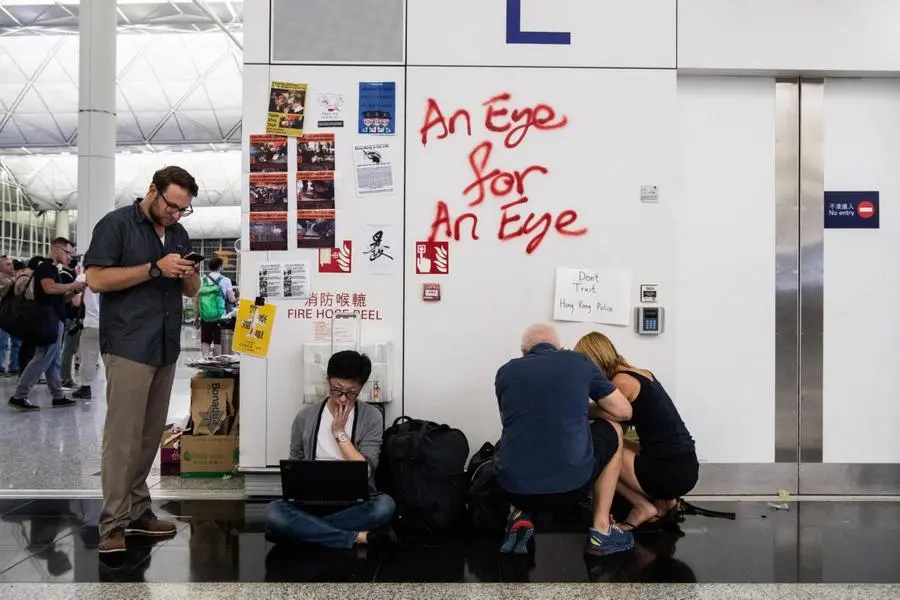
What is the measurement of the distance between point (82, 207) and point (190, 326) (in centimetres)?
1665

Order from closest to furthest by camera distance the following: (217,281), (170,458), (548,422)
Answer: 1. (548,422)
2. (170,458)
3. (217,281)

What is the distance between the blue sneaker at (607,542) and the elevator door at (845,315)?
1.76 m

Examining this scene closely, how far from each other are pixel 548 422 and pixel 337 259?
6.14ft

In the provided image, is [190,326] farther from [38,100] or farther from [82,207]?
[82,207]

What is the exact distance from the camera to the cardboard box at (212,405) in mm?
5125

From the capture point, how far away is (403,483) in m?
4.08

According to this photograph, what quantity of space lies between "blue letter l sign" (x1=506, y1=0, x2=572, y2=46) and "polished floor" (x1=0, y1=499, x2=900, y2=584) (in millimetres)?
2878

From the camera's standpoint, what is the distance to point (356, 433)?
13.3 ft

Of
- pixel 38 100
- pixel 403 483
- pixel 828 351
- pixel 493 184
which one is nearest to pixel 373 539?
pixel 403 483

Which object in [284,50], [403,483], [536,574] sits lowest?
[536,574]

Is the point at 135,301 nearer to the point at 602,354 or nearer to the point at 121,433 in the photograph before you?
the point at 121,433

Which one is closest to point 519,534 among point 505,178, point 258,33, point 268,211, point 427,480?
point 427,480

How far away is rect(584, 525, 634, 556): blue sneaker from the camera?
372 cm

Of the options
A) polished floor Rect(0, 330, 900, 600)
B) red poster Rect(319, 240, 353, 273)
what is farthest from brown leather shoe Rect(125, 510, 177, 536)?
red poster Rect(319, 240, 353, 273)
